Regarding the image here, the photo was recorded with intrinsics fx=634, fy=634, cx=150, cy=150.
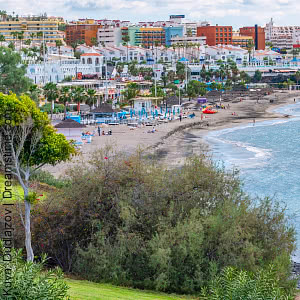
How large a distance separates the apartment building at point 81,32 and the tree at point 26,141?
145 metres

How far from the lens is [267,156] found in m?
45.1

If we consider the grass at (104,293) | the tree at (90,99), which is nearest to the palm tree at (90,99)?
the tree at (90,99)

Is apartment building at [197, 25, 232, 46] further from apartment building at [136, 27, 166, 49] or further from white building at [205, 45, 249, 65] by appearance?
white building at [205, 45, 249, 65]

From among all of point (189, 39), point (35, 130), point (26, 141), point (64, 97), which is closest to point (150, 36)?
point (189, 39)

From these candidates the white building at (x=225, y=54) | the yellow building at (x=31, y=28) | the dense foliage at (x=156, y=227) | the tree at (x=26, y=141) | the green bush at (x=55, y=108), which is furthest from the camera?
the yellow building at (x=31, y=28)

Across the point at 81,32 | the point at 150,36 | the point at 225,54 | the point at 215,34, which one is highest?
the point at 81,32

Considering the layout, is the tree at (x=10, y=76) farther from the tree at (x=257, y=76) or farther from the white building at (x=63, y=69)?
the tree at (x=257, y=76)

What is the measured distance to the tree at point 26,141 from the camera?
15703 mm

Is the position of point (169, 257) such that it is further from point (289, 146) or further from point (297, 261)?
point (289, 146)

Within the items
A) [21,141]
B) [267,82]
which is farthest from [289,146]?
[267,82]

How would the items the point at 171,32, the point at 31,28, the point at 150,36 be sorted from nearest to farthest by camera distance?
1. the point at 31,28
2. the point at 150,36
3. the point at 171,32

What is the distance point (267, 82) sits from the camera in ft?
413

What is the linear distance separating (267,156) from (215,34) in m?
127

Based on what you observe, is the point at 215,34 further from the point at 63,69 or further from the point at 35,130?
the point at 35,130
